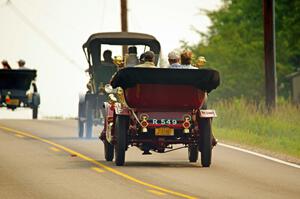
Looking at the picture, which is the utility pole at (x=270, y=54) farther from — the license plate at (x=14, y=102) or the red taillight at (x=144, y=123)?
the red taillight at (x=144, y=123)

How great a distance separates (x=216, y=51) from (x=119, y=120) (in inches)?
2362

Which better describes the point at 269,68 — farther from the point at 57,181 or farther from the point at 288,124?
the point at 57,181

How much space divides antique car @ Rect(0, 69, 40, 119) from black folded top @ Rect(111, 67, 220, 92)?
74.3ft

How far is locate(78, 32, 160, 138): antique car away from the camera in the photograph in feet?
98.9

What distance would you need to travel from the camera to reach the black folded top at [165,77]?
21.0m

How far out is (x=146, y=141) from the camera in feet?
69.2

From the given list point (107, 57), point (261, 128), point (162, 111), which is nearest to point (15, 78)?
point (107, 57)

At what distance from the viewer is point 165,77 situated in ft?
69.5

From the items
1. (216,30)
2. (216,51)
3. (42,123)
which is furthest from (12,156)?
(216,30)

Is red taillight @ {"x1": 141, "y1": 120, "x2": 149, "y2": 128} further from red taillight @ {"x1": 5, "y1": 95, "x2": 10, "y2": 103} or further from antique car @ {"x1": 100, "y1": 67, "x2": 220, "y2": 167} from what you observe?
red taillight @ {"x1": 5, "y1": 95, "x2": 10, "y2": 103}

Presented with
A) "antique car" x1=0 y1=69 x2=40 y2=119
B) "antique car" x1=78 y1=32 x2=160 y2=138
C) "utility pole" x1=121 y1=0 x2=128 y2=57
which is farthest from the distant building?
"antique car" x1=78 y1=32 x2=160 y2=138

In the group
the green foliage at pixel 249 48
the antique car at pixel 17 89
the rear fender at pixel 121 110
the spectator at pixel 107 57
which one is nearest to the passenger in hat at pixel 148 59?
the rear fender at pixel 121 110

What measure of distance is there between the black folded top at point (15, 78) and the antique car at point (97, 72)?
11.5 m

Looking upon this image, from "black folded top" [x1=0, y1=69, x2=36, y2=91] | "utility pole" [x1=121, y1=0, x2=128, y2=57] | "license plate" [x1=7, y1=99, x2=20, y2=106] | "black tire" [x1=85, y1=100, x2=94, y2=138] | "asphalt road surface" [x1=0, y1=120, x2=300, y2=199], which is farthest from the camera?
"utility pole" [x1=121, y1=0, x2=128, y2=57]
